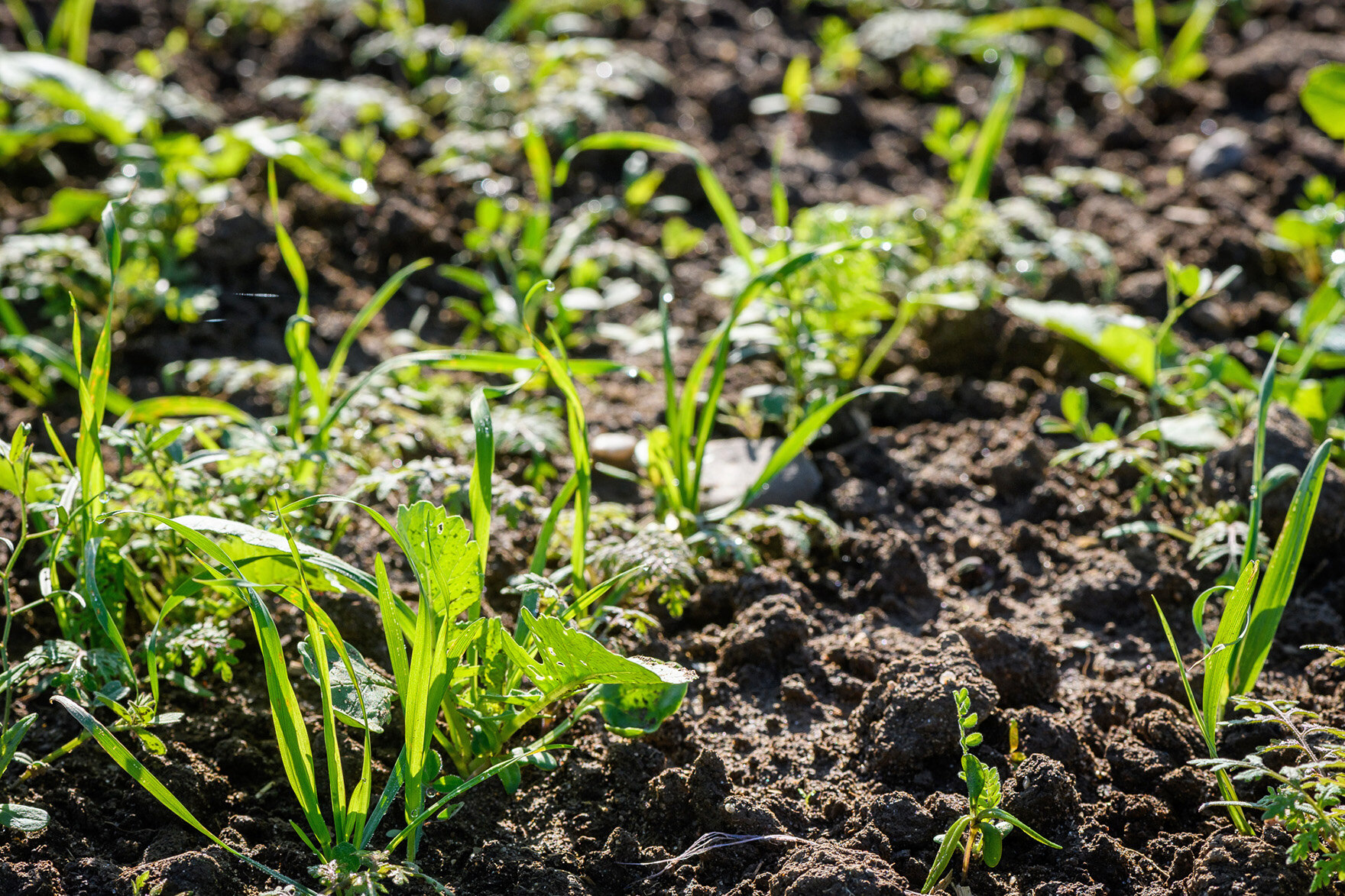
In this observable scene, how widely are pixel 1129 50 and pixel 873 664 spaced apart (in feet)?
11.2

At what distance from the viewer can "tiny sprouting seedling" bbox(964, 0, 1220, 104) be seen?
3980mm

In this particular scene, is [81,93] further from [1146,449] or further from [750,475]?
[1146,449]

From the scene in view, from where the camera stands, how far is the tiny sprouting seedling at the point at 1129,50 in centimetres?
398

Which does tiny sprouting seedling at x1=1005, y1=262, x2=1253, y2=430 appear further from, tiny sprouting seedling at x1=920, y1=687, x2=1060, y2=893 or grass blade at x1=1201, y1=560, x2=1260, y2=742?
tiny sprouting seedling at x1=920, y1=687, x2=1060, y2=893

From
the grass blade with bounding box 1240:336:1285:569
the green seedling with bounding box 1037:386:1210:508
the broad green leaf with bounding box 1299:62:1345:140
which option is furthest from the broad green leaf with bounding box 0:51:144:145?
the broad green leaf with bounding box 1299:62:1345:140

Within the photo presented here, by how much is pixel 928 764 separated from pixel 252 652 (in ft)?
3.94

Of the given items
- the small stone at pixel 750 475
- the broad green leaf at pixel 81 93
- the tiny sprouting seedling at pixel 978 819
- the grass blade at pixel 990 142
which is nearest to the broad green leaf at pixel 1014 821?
the tiny sprouting seedling at pixel 978 819

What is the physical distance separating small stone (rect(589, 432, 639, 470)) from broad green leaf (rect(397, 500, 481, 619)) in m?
0.99

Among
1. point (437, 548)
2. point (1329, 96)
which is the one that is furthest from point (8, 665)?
point (1329, 96)

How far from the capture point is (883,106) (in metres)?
4.00

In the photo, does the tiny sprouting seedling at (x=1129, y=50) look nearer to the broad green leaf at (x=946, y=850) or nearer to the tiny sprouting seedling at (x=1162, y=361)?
the tiny sprouting seedling at (x=1162, y=361)

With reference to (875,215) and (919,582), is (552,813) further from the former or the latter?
(875,215)

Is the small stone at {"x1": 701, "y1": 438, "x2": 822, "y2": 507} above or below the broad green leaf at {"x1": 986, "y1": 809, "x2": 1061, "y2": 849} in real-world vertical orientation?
below

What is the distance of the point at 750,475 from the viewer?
2352 millimetres
